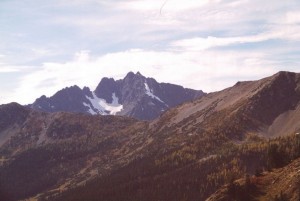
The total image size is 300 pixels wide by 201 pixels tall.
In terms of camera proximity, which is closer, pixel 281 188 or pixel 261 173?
pixel 281 188

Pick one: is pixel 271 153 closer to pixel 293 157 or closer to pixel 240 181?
pixel 293 157

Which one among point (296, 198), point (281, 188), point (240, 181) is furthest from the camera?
point (240, 181)

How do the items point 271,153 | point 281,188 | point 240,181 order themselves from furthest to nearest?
1. point 271,153
2. point 240,181
3. point 281,188

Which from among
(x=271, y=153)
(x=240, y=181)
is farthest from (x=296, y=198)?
(x=271, y=153)

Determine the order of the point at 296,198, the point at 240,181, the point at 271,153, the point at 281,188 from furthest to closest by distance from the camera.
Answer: the point at 271,153
the point at 240,181
the point at 281,188
the point at 296,198

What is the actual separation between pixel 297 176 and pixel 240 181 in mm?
12188

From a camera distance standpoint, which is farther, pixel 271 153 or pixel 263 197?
pixel 271 153

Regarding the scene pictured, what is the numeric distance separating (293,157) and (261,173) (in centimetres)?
1328

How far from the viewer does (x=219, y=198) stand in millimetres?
94500

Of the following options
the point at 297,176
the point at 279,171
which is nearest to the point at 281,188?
the point at 297,176

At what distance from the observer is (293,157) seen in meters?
112

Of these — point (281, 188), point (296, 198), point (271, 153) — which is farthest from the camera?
point (271, 153)

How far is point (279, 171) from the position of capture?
100 metres

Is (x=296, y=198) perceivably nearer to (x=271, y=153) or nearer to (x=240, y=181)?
(x=240, y=181)
